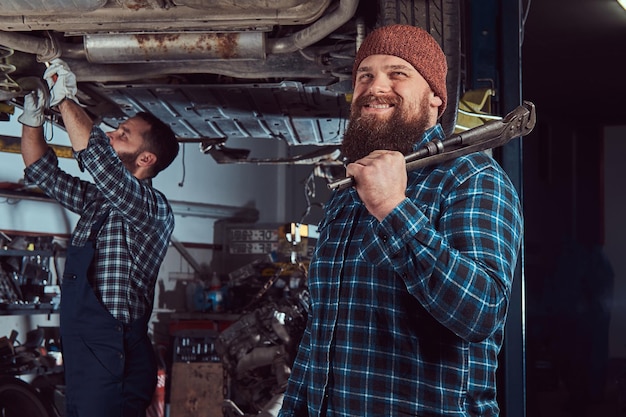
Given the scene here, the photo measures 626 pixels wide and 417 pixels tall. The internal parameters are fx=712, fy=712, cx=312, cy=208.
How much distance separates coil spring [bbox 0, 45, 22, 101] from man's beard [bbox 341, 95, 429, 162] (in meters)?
1.45

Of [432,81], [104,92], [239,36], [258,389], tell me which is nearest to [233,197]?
[258,389]

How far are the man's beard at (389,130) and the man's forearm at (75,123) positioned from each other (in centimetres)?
129

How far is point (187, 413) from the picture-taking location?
561 centimetres

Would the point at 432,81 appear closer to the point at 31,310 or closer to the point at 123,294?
the point at 123,294

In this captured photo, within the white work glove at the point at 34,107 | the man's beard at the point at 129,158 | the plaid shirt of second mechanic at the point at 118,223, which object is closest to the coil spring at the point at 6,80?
the white work glove at the point at 34,107

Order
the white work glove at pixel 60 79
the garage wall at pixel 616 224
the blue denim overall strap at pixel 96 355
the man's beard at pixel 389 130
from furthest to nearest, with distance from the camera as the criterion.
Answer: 1. the garage wall at pixel 616 224
2. the blue denim overall strap at pixel 96 355
3. the white work glove at pixel 60 79
4. the man's beard at pixel 389 130

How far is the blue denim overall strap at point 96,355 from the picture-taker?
248 cm

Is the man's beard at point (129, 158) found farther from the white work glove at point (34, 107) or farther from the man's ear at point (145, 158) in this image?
the white work glove at point (34, 107)

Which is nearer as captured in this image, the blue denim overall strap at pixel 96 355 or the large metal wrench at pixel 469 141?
the large metal wrench at pixel 469 141

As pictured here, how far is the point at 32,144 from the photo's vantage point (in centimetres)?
272

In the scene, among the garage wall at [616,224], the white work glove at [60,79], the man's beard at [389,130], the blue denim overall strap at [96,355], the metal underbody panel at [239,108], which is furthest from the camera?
the garage wall at [616,224]

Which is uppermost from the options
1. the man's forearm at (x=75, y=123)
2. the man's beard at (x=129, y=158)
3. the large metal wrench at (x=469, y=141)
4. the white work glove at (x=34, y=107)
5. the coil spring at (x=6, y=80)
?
the coil spring at (x=6, y=80)

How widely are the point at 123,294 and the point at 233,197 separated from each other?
21.9 ft

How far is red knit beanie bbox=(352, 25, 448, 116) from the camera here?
1495 millimetres
